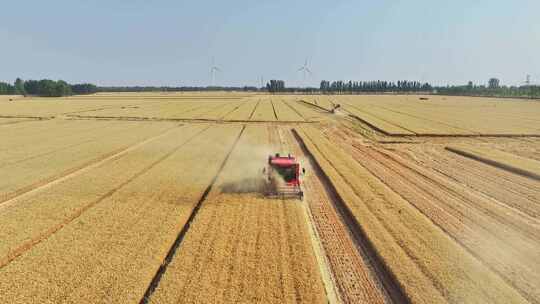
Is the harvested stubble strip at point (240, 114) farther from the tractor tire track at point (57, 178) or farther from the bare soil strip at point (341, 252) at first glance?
the bare soil strip at point (341, 252)

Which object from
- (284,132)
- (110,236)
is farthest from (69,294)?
(284,132)

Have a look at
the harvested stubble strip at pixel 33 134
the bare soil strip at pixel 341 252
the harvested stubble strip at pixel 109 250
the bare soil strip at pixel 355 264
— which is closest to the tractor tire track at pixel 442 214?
the bare soil strip at pixel 355 264

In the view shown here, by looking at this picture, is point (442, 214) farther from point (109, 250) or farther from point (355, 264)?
point (109, 250)

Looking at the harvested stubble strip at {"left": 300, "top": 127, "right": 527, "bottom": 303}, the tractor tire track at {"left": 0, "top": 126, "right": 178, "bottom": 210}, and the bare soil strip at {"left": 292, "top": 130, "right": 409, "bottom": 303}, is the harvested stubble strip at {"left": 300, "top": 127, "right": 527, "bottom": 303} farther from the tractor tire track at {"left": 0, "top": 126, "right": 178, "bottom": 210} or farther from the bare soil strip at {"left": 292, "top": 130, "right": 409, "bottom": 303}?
the tractor tire track at {"left": 0, "top": 126, "right": 178, "bottom": 210}

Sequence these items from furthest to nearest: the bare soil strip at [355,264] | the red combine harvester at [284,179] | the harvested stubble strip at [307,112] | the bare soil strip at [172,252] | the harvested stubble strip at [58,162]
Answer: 1. the harvested stubble strip at [307,112]
2. the harvested stubble strip at [58,162]
3. the red combine harvester at [284,179]
4. the bare soil strip at [355,264]
5. the bare soil strip at [172,252]

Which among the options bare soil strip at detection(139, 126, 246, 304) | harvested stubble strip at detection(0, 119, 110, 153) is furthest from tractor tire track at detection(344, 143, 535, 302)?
harvested stubble strip at detection(0, 119, 110, 153)

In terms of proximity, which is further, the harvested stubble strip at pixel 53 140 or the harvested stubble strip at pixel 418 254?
the harvested stubble strip at pixel 53 140

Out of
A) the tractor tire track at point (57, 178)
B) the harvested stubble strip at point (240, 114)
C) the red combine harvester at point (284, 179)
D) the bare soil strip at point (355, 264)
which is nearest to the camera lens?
the bare soil strip at point (355, 264)
